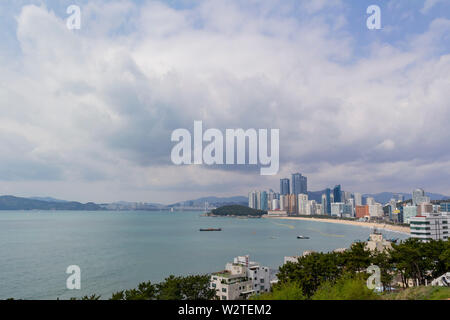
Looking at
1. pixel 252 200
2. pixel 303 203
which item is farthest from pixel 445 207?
pixel 252 200

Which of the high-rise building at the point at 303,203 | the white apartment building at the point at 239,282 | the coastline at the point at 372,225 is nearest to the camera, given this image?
the white apartment building at the point at 239,282

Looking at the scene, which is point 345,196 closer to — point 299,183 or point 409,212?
point 299,183

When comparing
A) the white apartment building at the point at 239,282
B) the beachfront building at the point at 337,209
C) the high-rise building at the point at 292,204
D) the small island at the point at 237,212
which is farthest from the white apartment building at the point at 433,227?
the small island at the point at 237,212

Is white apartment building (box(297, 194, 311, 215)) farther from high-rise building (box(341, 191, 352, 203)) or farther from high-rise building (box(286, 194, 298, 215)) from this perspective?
high-rise building (box(341, 191, 352, 203))

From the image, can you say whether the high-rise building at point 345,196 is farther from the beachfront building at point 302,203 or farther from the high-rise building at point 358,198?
the beachfront building at point 302,203
